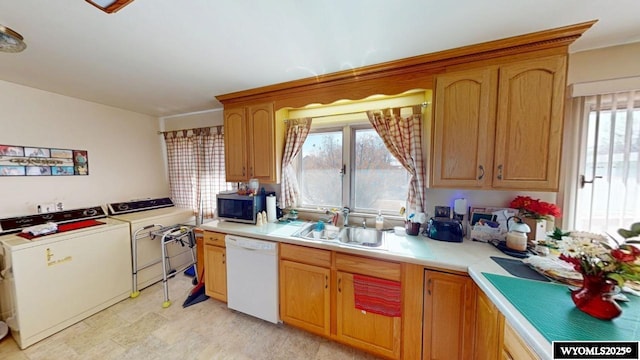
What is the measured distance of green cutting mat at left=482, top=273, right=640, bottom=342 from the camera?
774 mm

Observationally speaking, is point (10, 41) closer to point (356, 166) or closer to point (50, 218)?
point (50, 218)

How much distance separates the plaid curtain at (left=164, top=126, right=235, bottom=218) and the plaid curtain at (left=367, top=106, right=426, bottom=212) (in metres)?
2.13

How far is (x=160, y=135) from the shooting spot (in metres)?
3.28

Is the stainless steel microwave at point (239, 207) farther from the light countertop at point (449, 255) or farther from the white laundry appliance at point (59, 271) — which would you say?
the white laundry appliance at point (59, 271)

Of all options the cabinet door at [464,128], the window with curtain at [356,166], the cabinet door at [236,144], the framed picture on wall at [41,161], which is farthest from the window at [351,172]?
the framed picture on wall at [41,161]

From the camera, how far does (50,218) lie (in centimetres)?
215

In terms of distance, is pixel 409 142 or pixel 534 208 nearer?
pixel 534 208

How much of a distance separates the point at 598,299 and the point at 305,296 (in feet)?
5.48

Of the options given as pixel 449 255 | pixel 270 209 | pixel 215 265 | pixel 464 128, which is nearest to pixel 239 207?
pixel 270 209

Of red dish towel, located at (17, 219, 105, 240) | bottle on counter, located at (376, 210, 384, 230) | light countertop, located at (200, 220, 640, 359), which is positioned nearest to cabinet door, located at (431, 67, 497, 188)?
light countertop, located at (200, 220, 640, 359)

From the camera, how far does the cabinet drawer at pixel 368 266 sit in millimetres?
1478

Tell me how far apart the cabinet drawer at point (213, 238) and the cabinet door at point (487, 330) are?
7.15 feet

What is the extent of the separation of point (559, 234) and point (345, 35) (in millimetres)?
1944

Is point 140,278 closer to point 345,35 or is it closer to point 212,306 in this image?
point 212,306
